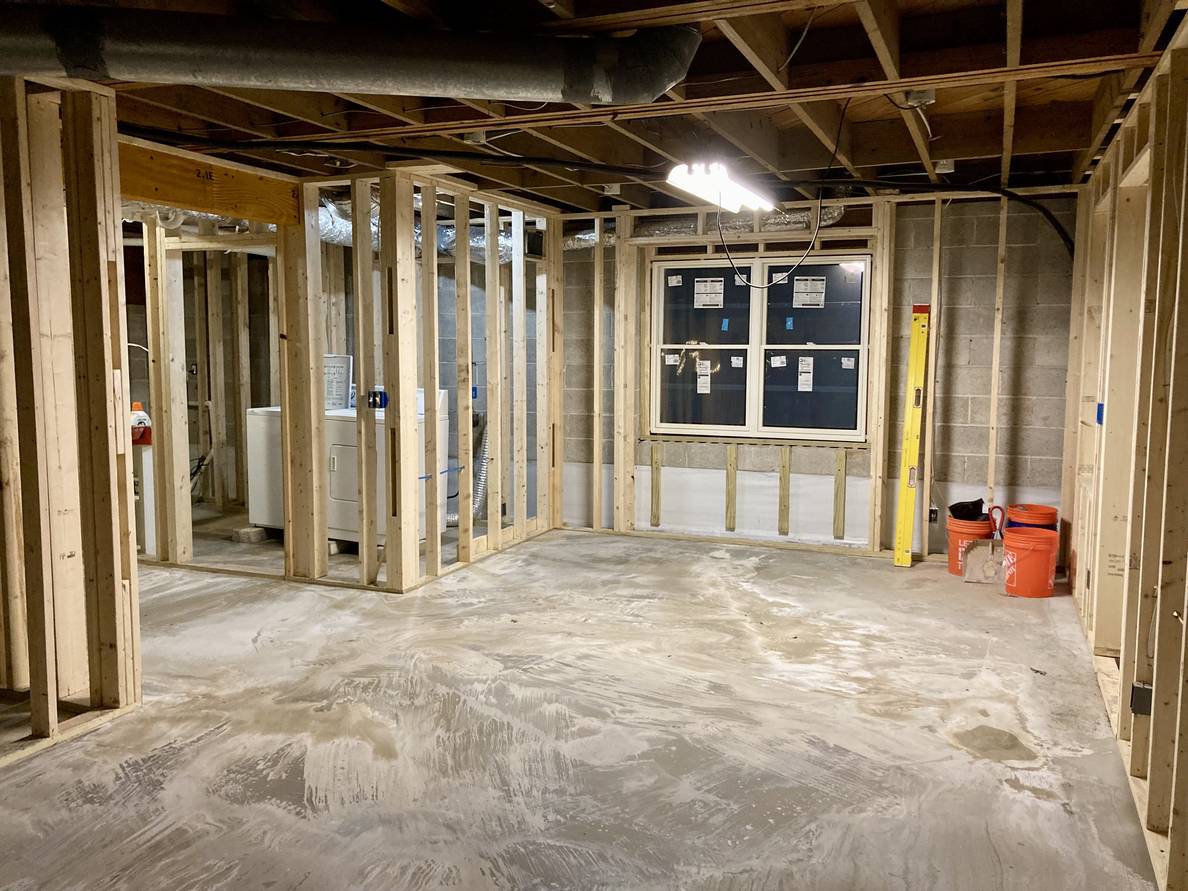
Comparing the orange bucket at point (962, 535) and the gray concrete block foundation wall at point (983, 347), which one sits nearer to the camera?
the orange bucket at point (962, 535)

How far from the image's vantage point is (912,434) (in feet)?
19.3

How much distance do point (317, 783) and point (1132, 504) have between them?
2.87 metres

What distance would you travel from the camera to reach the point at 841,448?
6.32 metres

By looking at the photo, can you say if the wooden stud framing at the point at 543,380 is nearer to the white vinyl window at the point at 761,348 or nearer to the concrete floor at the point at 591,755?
the white vinyl window at the point at 761,348

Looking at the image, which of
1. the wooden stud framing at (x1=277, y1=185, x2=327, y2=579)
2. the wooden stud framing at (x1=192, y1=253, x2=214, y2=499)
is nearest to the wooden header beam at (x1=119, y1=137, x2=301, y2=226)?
the wooden stud framing at (x1=277, y1=185, x2=327, y2=579)

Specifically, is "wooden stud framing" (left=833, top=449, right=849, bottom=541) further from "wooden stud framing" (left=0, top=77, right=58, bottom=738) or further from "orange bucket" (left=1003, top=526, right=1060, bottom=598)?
"wooden stud framing" (left=0, top=77, right=58, bottom=738)

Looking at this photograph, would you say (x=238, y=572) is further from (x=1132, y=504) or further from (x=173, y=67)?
(x=1132, y=504)

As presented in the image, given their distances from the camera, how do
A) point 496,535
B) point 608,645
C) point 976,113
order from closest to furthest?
point 608,645 < point 976,113 < point 496,535

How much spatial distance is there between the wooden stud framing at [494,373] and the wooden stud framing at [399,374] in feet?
2.65

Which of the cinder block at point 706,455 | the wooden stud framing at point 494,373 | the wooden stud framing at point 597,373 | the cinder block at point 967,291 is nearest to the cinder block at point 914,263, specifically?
the cinder block at point 967,291

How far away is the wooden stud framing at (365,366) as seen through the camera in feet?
16.6

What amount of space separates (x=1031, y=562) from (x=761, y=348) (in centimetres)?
237

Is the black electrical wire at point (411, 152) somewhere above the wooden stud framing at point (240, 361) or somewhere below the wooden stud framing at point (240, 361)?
above

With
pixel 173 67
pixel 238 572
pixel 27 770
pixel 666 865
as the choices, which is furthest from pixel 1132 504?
pixel 238 572
